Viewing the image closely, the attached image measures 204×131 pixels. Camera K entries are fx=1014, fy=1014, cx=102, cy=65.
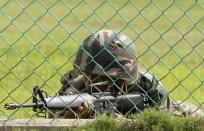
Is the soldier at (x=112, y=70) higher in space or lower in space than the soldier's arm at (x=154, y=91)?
higher

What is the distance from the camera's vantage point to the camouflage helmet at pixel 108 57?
666 centimetres

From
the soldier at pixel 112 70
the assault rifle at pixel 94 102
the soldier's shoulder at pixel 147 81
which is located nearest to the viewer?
the assault rifle at pixel 94 102

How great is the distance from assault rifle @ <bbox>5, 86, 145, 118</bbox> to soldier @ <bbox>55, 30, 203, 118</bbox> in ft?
0.20

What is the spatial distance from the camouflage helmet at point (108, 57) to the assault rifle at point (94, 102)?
0.16 m

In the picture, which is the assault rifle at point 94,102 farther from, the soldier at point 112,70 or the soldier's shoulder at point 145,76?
the soldier's shoulder at point 145,76

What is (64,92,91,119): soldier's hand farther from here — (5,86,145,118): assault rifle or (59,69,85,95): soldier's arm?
(59,69,85,95): soldier's arm

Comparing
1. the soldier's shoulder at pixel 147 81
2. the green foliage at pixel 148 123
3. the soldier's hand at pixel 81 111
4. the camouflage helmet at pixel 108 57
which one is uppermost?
the camouflage helmet at pixel 108 57

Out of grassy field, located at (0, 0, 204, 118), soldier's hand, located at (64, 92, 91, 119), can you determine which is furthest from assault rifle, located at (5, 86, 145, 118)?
grassy field, located at (0, 0, 204, 118)

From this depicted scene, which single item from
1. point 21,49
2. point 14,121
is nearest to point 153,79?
point 14,121

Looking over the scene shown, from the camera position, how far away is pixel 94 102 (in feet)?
21.2

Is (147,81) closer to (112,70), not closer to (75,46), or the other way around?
(112,70)

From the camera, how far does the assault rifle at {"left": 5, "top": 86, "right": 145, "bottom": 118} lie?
6.29m

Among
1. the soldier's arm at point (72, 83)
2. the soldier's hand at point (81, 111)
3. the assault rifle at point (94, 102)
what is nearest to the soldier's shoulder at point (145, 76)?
the assault rifle at point (94, 102)

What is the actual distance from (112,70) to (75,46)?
435cm
